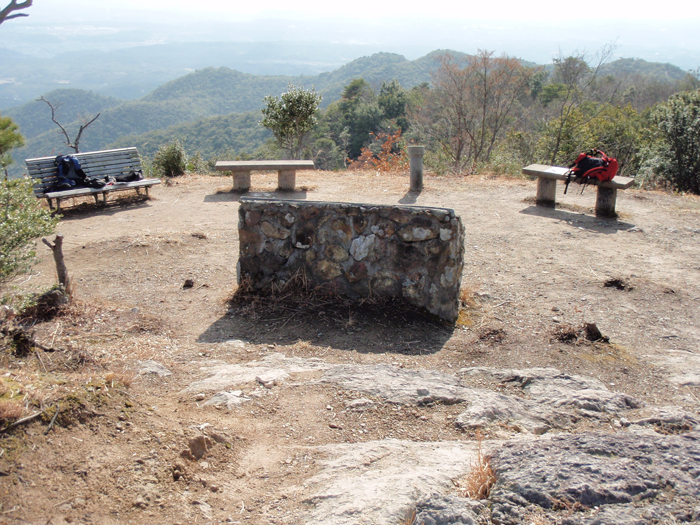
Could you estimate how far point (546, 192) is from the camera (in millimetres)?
7574

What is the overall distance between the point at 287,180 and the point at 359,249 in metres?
5.31

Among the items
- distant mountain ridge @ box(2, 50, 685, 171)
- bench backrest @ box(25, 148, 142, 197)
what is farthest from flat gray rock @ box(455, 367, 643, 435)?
distant mountain ridge @ box(2, 50, 685, 171)

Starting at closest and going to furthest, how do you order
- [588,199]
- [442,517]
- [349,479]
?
[442,517] < [349,479] < [588,199]

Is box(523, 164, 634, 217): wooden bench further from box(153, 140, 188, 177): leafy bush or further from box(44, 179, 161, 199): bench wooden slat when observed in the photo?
box(153, 140, 188, 177): leafy bush

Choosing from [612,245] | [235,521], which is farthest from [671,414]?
[612,245]

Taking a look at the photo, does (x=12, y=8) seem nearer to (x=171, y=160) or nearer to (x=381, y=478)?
(x=381, y=478)

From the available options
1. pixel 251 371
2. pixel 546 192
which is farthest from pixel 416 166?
pixel 251 371

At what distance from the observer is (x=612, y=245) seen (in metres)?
5.81

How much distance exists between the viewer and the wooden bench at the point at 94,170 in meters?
7.45

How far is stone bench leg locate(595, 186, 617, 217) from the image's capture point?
6863 millimetres

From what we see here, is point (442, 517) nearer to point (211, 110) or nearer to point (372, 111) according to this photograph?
point (372, 111)

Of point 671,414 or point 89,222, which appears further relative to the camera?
point 89,222

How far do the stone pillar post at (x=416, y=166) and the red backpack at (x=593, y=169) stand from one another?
242cm

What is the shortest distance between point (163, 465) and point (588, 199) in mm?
7767
